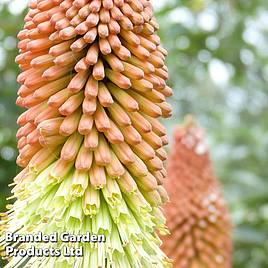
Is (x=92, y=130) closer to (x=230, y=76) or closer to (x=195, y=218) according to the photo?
(x=195, y=218)

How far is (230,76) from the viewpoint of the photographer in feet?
25.5

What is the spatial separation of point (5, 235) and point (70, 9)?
0.91 metres

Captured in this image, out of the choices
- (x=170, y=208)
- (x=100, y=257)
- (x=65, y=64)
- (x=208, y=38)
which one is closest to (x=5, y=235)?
(x=100, y=257)

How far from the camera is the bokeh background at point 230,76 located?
18.9 ft

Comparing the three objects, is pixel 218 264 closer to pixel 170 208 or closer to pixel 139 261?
pixel 170 208

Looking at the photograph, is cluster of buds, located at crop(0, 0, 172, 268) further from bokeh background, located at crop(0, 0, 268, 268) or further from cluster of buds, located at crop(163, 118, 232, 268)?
bokeh background, located at crop(0, 0, 268, 268)

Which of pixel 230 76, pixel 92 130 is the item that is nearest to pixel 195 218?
pixel 92 130

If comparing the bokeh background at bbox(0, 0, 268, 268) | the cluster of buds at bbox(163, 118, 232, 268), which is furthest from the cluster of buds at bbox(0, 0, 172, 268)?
the bokeh background at bbox(0, 0, 268, 268)

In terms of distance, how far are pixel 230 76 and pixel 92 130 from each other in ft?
17.7

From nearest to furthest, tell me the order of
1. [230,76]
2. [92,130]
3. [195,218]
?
[92,130] → [195,218] → [230,76]

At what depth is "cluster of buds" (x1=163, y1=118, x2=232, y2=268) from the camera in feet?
13.6

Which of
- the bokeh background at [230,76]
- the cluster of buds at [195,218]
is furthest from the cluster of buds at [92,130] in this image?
the bokeh background at [230,76]

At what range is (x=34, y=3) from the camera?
2762 millimetres

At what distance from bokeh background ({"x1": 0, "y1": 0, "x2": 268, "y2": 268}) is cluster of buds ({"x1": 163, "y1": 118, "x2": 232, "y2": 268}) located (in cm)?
149
